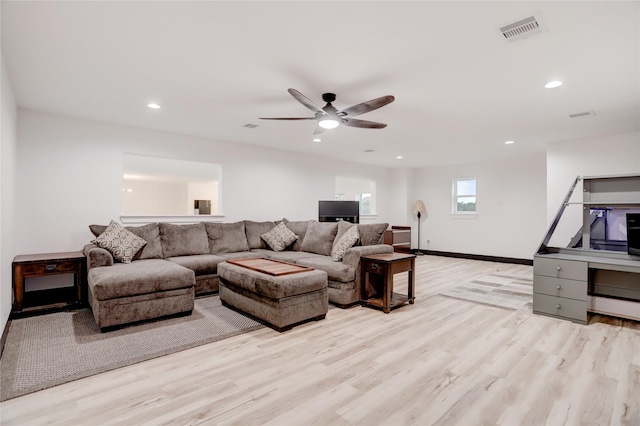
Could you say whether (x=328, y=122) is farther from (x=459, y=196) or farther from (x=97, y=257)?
(x=459, y=196)

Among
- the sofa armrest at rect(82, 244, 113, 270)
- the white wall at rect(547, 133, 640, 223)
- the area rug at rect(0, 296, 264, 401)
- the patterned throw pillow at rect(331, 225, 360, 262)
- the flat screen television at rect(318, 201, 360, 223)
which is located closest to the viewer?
the area rug at rect(0, 296, 264, 401)

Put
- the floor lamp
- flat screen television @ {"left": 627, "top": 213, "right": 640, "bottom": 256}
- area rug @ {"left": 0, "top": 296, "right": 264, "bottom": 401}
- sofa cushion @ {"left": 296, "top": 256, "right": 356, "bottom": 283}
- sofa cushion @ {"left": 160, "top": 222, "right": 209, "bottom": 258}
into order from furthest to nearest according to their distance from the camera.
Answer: the floor lamp, sofa cushion @ {"left": 160, "top": 222, "right": 209, "bottom": 258}, sofa cushion @ {"left": 296, "top": 256, "right": 356, "bottom": 283}, flat screen television @ {"left": 627, "top": 213, "right": 640, "bottom": 256}, area rug @ {"left": 0, "top": 296, "right": 264, "bottom": 401}

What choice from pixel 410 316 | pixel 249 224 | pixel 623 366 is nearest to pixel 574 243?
Answer: pixel 623 366

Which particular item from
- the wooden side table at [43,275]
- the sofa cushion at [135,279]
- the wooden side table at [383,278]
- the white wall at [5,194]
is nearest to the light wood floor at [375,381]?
the wooden side table at [383,278]

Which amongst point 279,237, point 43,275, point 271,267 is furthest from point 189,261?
point 279,237

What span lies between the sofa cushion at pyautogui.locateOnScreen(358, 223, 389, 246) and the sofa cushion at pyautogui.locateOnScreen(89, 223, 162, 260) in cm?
279

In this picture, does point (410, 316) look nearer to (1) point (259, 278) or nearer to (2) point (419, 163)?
(1) point (259, 278)

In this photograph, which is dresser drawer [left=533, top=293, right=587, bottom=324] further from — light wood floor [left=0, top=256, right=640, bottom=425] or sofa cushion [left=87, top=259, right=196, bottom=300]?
sofa cushion [left=87, top=259, right=196, bottom=300]

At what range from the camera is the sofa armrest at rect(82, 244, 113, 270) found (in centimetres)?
357

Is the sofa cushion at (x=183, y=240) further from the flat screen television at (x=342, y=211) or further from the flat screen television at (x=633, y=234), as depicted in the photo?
the flat screen television at (x=633, y=234)

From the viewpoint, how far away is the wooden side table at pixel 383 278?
370 cm

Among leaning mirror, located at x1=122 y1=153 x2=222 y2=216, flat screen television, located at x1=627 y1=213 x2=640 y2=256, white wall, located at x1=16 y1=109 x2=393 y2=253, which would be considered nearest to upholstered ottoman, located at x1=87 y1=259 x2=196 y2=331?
white wall, located at x1=16 y1=109 x2=393 y2=253

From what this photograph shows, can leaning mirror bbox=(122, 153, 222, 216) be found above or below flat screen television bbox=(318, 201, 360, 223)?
above

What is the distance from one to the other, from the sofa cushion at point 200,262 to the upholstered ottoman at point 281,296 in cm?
84
